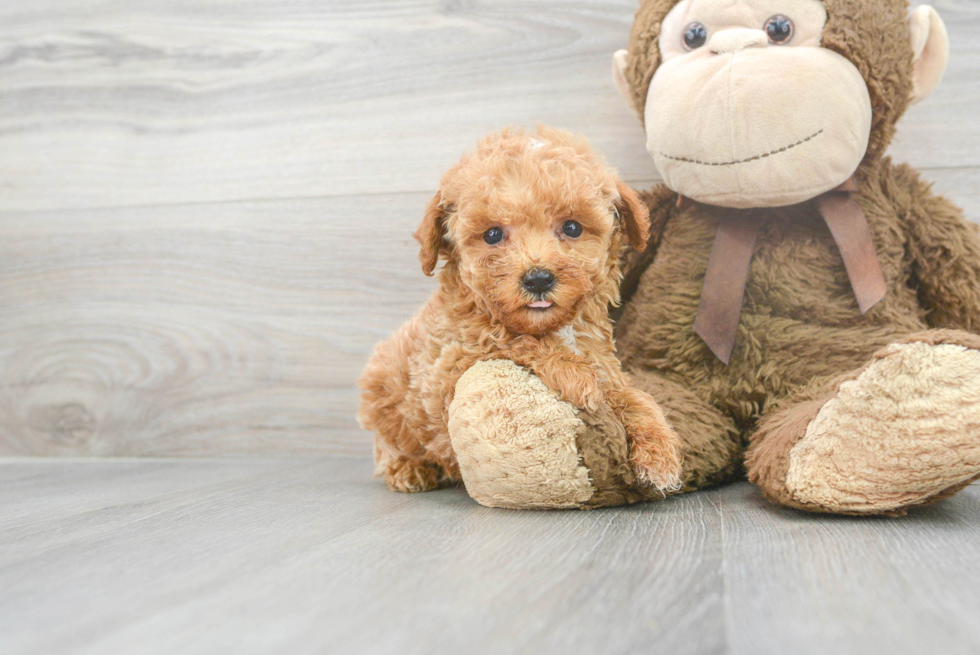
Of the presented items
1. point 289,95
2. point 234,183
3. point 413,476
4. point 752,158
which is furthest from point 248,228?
point 752,158

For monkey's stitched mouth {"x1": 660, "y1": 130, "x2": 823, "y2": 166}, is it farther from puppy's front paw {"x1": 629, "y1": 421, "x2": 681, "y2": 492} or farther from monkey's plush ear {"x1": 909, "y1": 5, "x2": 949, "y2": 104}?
puppy's front paw {"x1": 629, "y1": 421, "x2": 681, "y2": 492}

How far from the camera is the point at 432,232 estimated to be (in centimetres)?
80

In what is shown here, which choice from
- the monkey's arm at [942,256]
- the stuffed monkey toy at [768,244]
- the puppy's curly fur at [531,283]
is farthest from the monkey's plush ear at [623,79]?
the monkey's arm at [942,256]

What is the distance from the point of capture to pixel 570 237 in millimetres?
761

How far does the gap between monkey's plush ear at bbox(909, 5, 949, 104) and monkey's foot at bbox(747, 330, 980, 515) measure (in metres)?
0.39

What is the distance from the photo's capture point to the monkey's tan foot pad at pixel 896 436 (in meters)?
0.64

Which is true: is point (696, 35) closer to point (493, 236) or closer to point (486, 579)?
point (493, 236)

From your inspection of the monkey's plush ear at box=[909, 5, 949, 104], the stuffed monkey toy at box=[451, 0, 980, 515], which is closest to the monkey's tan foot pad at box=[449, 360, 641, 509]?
the stuffed monkey toy at box=[451, 0, 980, 515]

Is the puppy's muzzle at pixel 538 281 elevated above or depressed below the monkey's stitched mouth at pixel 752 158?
below

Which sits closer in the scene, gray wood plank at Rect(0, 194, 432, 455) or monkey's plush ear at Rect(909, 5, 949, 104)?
monkey's plush ear at Rect(909, 5, 949, 104)

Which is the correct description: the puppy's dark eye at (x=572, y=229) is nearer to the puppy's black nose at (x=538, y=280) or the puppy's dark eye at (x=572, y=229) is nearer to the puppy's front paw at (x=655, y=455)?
the puppy's black nose at (x=538, y=280)

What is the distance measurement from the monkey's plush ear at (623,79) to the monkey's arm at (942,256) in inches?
13.0

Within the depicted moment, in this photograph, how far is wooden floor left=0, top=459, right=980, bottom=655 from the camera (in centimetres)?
46

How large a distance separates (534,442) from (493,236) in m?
0.20
